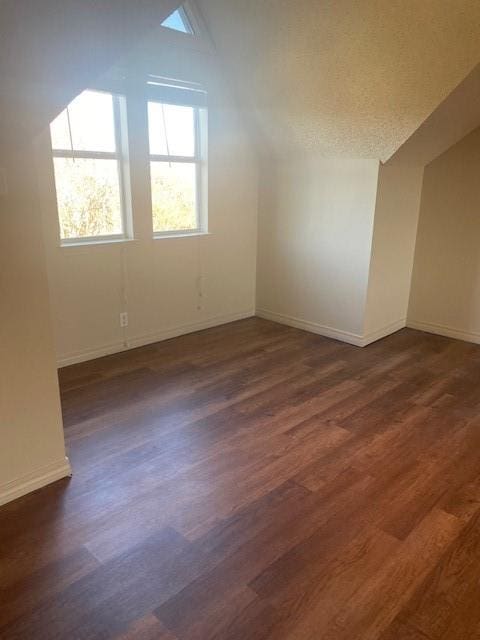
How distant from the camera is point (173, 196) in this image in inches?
160

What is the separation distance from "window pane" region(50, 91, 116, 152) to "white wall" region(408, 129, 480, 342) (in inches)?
114

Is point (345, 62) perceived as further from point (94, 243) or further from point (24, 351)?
point (24, 351)

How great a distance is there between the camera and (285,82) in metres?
3.45

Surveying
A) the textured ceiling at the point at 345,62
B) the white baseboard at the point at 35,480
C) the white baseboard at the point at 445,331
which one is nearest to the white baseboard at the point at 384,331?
the white baseboard at the point at 445,331

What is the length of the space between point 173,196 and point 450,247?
2.63 meters

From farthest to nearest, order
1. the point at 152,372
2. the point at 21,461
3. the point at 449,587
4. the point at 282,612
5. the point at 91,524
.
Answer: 1. the point at 152,372
2. the point at 21,461
3. the point at 91,524
4. the point at 449,587
5. the point at 282,612

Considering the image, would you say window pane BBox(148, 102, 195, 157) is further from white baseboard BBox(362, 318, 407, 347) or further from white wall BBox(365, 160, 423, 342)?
white baseboard BBox(362, 318, 407, 347)

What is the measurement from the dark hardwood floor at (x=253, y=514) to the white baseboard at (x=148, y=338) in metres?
0.17

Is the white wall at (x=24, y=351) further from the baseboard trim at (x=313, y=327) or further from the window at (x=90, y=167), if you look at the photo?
the baseboard trim at (x=313, y=327)

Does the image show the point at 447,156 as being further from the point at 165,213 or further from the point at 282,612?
the point at 282,612

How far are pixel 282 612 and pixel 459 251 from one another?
3.67m

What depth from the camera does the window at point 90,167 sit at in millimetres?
3297

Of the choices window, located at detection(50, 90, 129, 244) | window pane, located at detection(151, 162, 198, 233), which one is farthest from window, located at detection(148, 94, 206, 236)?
window, located at detection(50, 90, 129, 244)

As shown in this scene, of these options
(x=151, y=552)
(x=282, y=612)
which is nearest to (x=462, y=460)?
(x=282, y=612)
